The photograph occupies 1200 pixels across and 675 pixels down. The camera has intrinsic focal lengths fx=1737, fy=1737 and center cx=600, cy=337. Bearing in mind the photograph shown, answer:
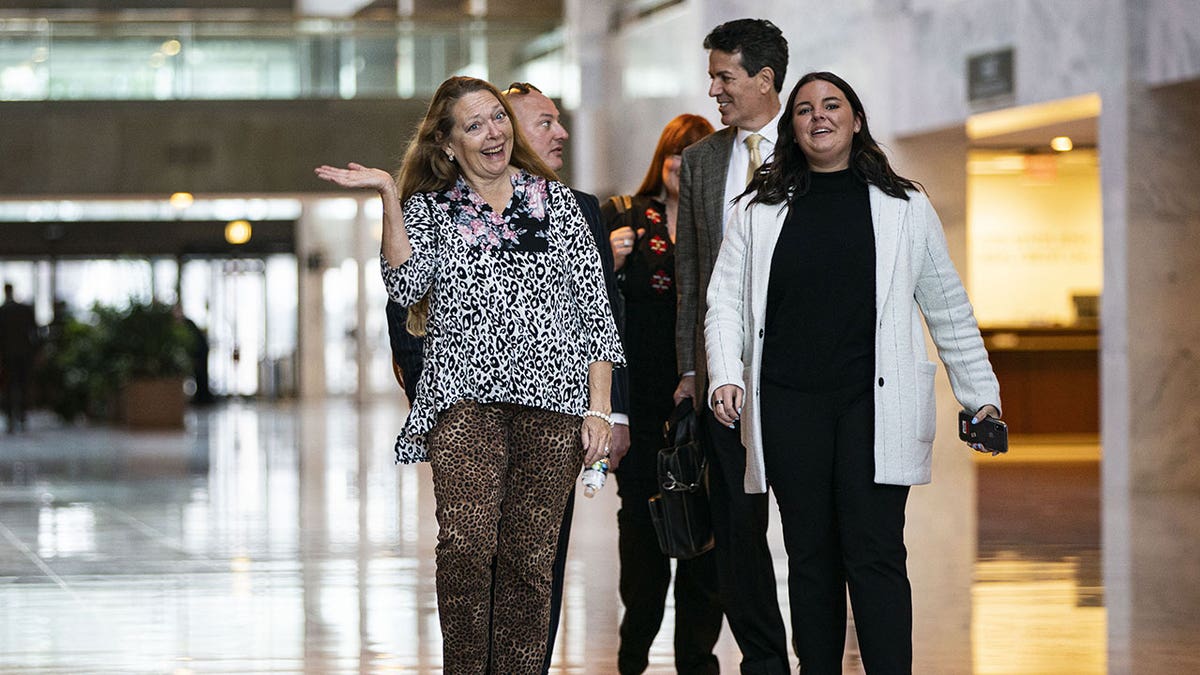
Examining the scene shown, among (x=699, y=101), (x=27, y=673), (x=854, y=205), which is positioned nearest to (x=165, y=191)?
(x=699, y=101)

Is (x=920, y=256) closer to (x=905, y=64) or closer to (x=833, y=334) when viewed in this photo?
(x=833, y=334)

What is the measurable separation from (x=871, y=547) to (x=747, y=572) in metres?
0.44

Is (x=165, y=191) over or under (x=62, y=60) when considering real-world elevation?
under

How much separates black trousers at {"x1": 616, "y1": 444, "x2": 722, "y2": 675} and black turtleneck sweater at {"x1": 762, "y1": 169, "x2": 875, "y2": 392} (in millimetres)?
961

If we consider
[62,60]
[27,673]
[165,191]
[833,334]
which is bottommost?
[27,673]

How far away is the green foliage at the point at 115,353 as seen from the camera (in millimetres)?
21203

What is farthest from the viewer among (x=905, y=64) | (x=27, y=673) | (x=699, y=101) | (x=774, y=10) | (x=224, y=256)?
(x=224, y=256)

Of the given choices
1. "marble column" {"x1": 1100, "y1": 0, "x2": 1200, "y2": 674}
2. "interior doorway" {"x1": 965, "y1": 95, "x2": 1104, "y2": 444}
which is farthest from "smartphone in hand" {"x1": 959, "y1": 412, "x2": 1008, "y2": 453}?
"interior doorway" {"x1": 965, "y1": 95, "x2": 1104, "y2": 444}

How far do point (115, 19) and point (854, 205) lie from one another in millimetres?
18764

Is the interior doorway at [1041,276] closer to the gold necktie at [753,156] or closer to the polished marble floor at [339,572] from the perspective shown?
the polished marble floor at [339,572]

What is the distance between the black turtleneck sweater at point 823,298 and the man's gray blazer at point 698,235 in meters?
0.42

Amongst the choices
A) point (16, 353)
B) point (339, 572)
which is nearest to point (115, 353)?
point (16, 353)

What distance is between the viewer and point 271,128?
2117 cm

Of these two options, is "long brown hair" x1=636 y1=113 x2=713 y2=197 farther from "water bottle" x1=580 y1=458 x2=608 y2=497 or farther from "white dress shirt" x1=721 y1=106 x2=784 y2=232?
"water bottle" x1=580 y1=458 x2=608 y2=497
